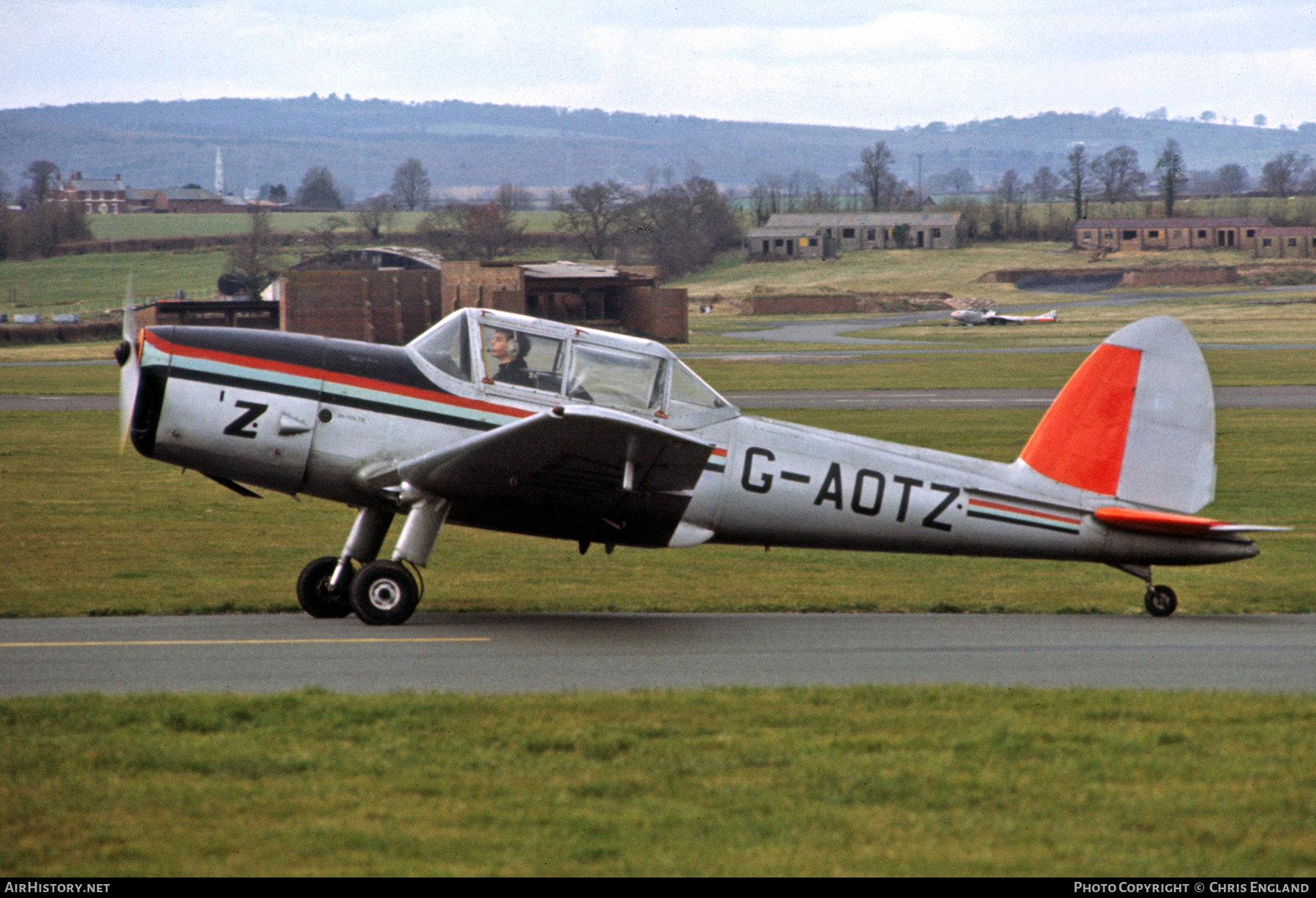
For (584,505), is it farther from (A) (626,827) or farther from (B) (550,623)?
(A) (626,827)

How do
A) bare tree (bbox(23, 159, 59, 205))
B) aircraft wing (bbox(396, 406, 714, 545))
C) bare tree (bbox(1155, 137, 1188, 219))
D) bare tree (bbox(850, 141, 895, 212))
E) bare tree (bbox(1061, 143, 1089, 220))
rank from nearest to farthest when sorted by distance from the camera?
1. aircraft wing (bbox(396, 406, 714, 545))
2. bare tree (bbox(23, 159, 59, 205))
3. bare tree (bbox(1155, 137, 1188, 219))
4. bare tree (bbox(1061, 143, 1089, 220))
5. bare tree (bbox(850, 141, 895, 212))

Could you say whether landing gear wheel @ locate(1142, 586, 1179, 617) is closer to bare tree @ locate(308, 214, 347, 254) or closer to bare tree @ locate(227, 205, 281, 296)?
bare tree @ locate(227, 205, 281, 296)

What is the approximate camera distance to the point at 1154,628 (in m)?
10.4

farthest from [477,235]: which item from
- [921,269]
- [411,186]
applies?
[411,186]

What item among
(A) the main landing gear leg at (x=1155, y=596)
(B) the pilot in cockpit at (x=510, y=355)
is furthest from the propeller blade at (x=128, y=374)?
(A) the main landing gear leg at (x=1155, y=596)

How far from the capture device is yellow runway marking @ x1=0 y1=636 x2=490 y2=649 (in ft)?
30.3

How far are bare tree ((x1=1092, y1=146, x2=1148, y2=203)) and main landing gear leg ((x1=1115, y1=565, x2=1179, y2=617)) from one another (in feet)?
587

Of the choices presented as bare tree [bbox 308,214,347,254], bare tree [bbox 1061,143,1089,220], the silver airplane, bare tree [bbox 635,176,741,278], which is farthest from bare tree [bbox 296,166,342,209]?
the silver airplane

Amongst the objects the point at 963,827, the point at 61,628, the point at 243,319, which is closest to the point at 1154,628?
the point at 963,827

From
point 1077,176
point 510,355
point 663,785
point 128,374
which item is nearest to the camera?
point 663,785

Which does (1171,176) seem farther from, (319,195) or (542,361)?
(542,361)

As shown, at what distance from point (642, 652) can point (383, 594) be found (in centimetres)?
220

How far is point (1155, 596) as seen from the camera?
11.1 meters

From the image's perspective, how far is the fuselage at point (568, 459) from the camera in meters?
9.80
